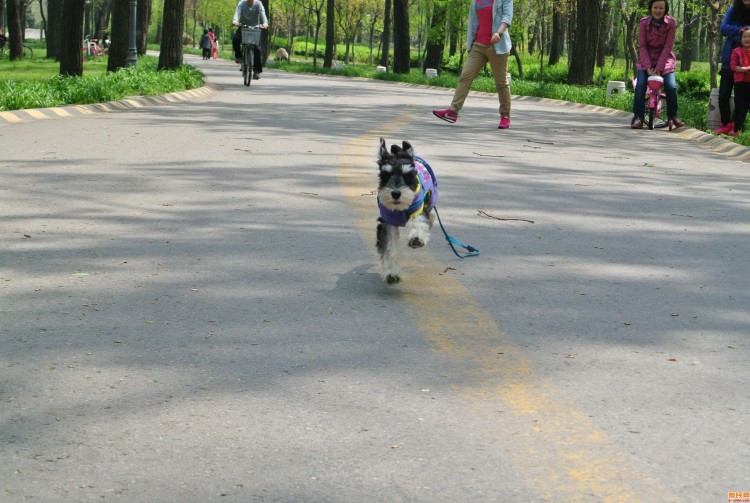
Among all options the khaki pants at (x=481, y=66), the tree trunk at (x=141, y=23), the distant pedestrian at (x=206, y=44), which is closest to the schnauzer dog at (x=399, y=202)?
the khaki pants at (x=481, y=66)

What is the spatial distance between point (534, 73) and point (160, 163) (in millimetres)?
45666

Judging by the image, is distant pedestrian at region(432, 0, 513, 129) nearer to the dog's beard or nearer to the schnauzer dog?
the schnauzer dog

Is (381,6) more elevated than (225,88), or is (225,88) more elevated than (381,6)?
(381,6)

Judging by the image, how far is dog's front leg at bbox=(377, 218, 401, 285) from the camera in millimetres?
6441

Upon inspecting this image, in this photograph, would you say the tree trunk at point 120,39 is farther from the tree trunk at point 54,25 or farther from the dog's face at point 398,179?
the dog's face at point 398,179

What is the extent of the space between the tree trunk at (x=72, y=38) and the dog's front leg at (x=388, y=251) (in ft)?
60.1

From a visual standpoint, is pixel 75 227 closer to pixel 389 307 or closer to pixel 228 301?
pixel 228 301

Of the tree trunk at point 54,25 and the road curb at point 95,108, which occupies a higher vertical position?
the tree trunk at point 54,25

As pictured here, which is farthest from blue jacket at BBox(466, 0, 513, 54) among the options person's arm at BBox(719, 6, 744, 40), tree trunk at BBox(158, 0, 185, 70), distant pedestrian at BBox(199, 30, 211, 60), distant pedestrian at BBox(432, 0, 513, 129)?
distant pedestrian at BBox(199, 30, 211, 60)

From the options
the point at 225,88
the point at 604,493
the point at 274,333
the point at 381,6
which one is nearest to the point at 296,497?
the point at 604,493

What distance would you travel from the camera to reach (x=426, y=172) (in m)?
6.75

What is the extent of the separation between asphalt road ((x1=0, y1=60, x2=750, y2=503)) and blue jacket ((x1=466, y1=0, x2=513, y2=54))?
6.93 metres

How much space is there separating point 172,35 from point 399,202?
24001mm

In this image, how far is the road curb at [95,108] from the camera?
54.9 ft
